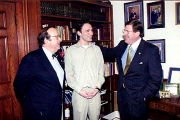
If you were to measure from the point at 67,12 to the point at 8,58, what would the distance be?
1.27m

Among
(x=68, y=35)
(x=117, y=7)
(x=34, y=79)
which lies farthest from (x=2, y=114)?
(x=117, y=7)

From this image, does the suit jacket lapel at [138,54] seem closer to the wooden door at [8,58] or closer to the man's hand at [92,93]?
the man's hand at [92,93]

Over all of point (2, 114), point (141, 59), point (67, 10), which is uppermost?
point (67, 10)

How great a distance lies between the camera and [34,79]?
1.96 meters

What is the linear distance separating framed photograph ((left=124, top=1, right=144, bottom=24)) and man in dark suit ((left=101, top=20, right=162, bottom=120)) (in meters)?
1.20

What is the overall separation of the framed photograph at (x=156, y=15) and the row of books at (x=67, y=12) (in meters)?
0.97

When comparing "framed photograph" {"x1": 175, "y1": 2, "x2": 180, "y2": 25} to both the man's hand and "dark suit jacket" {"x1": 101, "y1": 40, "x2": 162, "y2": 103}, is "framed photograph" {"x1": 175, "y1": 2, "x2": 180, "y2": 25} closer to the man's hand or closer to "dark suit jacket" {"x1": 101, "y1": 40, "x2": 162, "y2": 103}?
"dark suit jacket" {"x1": 101, "y1": 40, "x2": 162, "y2": 103}

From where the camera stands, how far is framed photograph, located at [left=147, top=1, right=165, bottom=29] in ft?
10.6

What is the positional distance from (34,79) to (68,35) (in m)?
1.33

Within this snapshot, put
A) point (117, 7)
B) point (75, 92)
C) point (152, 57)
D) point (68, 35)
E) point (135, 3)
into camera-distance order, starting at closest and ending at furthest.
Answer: point (152, 57), point (75, 92), point (68, 35), point (135, 3), point (117, 7)

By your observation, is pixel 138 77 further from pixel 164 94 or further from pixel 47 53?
pixel 47 53

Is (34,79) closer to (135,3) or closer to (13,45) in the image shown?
(13,45)

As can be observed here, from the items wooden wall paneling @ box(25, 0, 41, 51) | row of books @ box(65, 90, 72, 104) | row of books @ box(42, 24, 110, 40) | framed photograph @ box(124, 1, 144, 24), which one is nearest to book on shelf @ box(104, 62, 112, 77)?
row of books @ box(42, 24, 110, 40)

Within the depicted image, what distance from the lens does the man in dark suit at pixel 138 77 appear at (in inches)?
87.6
